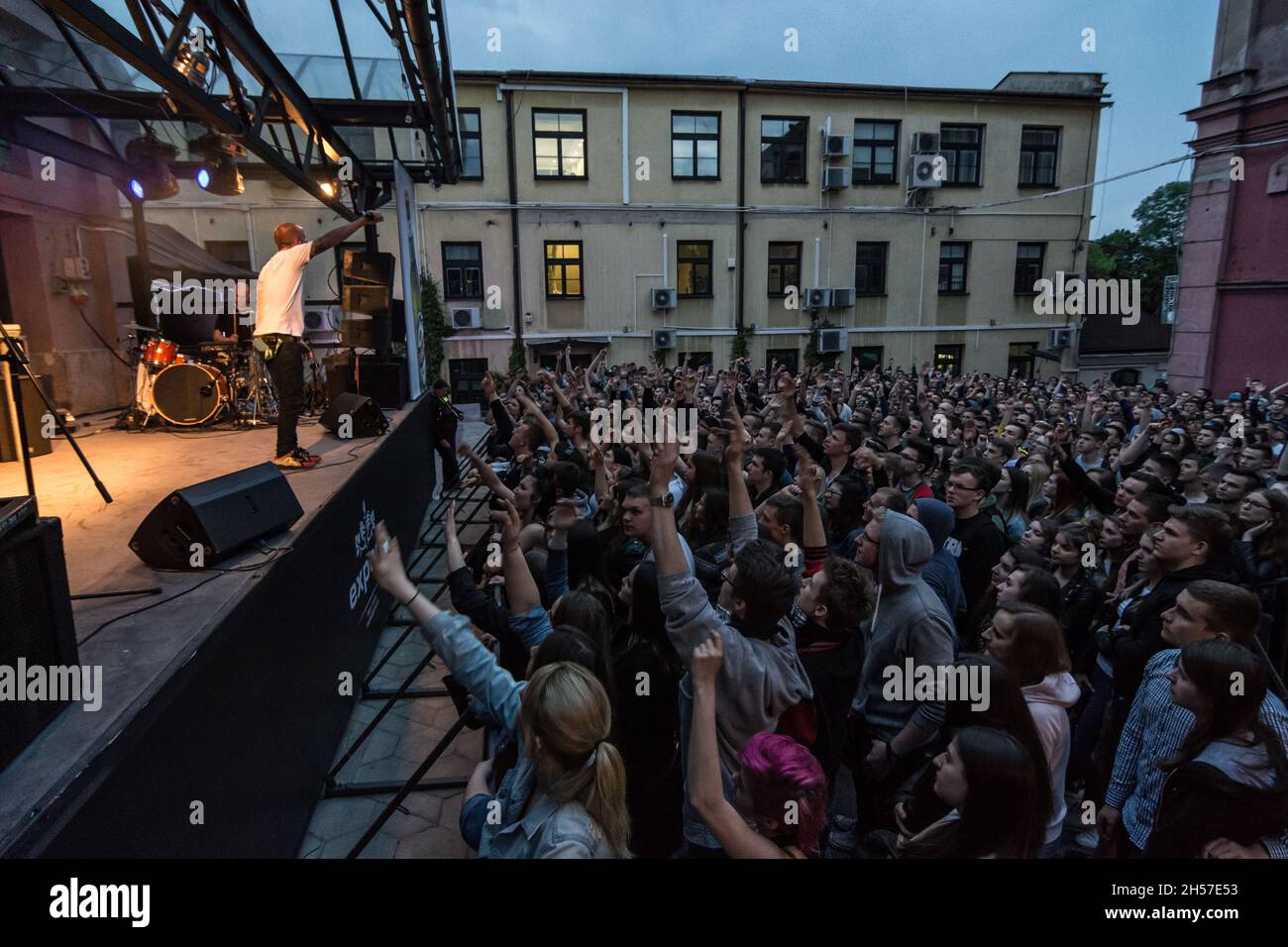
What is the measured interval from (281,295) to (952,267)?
2034 centimetres

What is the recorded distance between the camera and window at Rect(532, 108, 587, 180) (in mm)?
18062

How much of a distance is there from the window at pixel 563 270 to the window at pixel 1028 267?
1341 cm

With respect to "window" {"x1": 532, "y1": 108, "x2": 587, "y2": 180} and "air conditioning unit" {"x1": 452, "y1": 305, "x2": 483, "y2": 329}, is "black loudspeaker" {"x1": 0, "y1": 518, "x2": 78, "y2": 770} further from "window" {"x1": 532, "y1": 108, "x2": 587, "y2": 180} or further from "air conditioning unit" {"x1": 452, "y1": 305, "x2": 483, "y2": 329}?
"window" {"x1": 532, "y1": 108, "x2": 587, "y2": 180}

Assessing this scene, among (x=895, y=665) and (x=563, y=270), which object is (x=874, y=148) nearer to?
(x=563, y=270)

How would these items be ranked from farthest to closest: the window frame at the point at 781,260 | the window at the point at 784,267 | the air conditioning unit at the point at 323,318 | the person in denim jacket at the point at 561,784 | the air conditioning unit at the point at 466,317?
the window at the point at 784,267, the window frame at the point at 781,260, the air conditioning unit at the point at 466,317, the air conditioning unit at the point at 323,318, the person in denim jacket at the point at 561,784

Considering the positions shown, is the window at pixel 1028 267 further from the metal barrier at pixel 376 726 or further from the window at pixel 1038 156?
the metal barrier at pixel 376 726

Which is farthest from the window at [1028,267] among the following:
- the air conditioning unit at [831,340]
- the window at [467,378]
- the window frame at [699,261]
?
the window at [467,378]

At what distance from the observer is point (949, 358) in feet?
68.5

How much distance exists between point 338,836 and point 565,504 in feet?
7.14

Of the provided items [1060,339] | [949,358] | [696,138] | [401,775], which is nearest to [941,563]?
[401,775]

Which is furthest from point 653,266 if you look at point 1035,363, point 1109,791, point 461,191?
point 1109,791

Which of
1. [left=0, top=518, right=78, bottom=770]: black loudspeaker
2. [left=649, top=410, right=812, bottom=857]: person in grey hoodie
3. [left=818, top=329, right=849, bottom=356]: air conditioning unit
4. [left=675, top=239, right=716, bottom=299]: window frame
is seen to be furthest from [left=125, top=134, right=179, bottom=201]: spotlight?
[left=818, top=329, right=849, bottom=356]: air conditioning unit

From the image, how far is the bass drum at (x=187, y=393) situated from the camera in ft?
22.4
